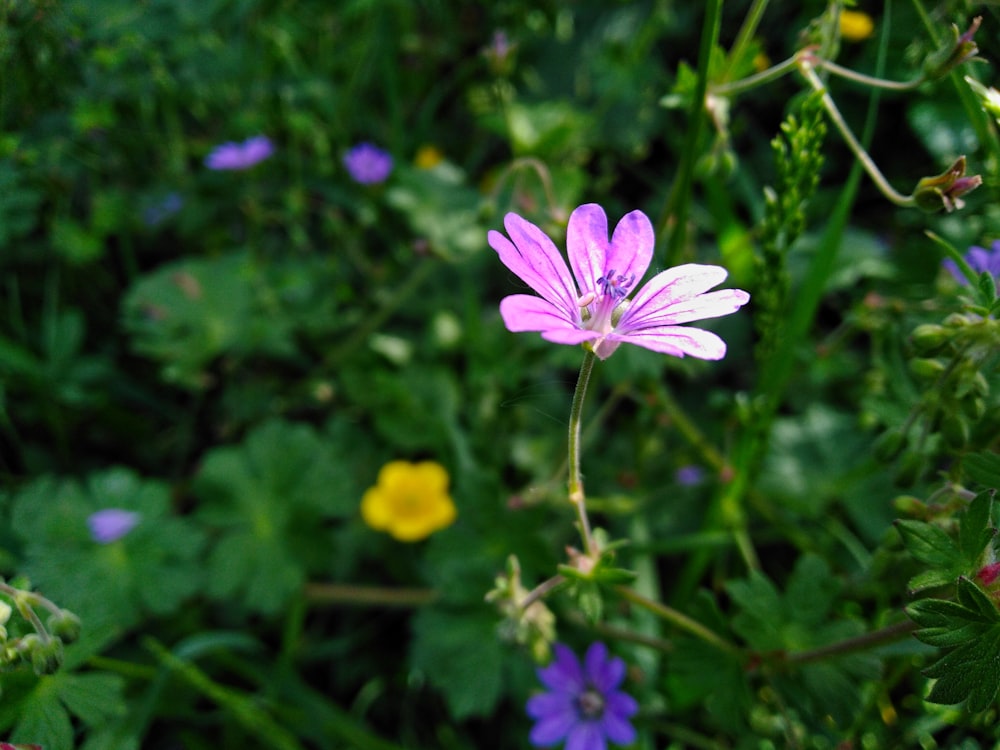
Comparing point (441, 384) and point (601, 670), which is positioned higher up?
point (441, 384)

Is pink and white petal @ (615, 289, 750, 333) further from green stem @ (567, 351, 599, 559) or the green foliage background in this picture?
the green foliage background

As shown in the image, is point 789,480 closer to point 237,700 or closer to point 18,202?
point 237,700

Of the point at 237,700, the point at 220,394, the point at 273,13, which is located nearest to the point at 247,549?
the point at 237,700

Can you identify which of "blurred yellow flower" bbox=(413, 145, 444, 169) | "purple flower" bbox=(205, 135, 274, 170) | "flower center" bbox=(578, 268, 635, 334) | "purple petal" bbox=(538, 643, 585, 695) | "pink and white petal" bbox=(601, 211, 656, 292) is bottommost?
"purple petal" bbox=(538, 643, 585, 695)

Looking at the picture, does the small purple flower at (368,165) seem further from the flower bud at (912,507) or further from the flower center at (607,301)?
the flower bud at (912,507)

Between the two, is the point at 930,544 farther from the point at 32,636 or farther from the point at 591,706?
the point at 32,636

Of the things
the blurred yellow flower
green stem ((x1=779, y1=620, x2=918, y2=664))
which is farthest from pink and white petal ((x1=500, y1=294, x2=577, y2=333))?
the blurred yellow flower

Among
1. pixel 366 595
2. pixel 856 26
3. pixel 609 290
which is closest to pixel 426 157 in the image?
pixel 856 26
